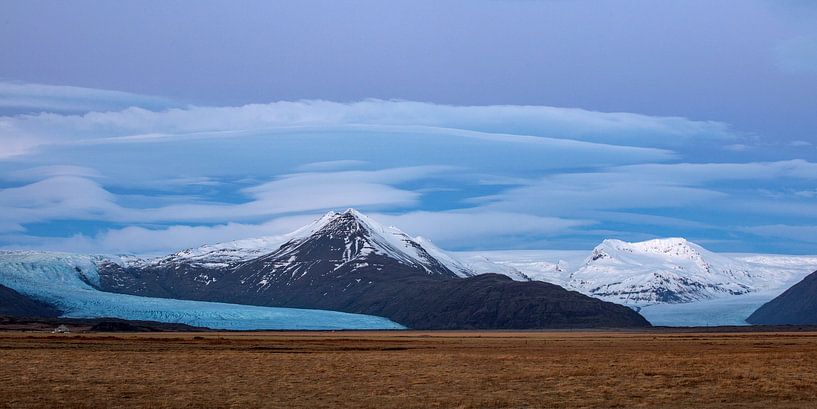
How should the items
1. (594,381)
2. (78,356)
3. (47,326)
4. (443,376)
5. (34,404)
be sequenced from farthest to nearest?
(47,326) → (78,356) → (443,376) → (594,381) → (34,404)

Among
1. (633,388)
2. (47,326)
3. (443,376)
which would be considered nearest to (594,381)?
(633,388)

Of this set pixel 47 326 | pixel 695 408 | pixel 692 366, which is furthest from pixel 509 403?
pixel 47 326

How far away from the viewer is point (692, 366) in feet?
188

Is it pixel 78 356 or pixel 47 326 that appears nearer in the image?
pixel 78 356

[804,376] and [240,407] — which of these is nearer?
[240,407]

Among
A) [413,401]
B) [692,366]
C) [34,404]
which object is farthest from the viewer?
[692,366]

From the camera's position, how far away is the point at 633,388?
44688 mm

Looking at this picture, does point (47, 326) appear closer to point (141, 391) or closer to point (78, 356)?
point (78, 356)

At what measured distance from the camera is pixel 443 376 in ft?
167

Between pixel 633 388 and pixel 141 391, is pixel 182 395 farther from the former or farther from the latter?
pixel 633 388

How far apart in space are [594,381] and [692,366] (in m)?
12.4

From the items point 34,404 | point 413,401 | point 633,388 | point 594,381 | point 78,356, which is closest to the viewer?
point 34,404

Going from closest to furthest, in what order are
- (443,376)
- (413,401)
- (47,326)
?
(413,401) → (443,376) → (47,326)

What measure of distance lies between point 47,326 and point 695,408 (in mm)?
156169
